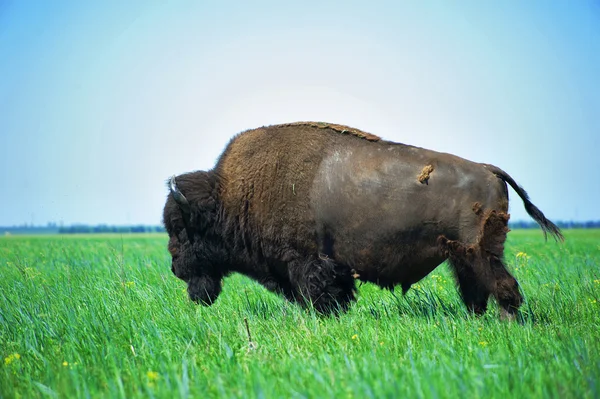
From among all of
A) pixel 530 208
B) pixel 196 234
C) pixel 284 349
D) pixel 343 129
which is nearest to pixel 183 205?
pixel 196 234

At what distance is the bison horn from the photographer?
6328 mm

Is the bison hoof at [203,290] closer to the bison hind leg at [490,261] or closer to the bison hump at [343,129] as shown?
the bison hump at [343,129]

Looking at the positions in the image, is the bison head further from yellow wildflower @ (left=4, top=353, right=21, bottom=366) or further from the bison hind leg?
the bison hind leg

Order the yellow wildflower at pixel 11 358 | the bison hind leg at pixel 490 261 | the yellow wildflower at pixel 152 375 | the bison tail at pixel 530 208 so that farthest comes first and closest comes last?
the bison tail at pixel 530 208 < the bison hind leg at pixel 490 261 < the yellow wildflower at pixel 11 358 < the yellow wildflower at pixel 152 375

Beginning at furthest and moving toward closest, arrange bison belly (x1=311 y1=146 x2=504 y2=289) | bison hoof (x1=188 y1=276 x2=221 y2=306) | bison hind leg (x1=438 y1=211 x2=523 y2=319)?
bison hoof (x1=188 y1=276 x2=221 y2=306)
bison belly (x1=311 y1=146 x2=504 y2=289)
bison hind leg (x1=438 y1=211 x2=523 y2=319)

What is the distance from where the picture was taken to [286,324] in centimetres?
518

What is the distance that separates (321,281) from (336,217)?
2.27 feet

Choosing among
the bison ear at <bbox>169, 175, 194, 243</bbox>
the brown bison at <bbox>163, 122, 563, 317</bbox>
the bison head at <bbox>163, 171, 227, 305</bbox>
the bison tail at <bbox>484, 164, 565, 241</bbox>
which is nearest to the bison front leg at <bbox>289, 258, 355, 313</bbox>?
the brown bison at <bbox>163, 122, 563, 317</bbox>

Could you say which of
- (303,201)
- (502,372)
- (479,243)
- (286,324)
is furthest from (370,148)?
(502,372)

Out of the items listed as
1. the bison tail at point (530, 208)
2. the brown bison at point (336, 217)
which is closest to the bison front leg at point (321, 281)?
the brown bison at point (336, 217)

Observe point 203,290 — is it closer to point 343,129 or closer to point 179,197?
point 179,197

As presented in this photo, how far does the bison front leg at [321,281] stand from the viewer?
19.0 feet

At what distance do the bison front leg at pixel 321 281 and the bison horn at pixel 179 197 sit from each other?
4.77 feet

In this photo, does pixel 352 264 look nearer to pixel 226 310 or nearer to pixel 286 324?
pixel 286 324
